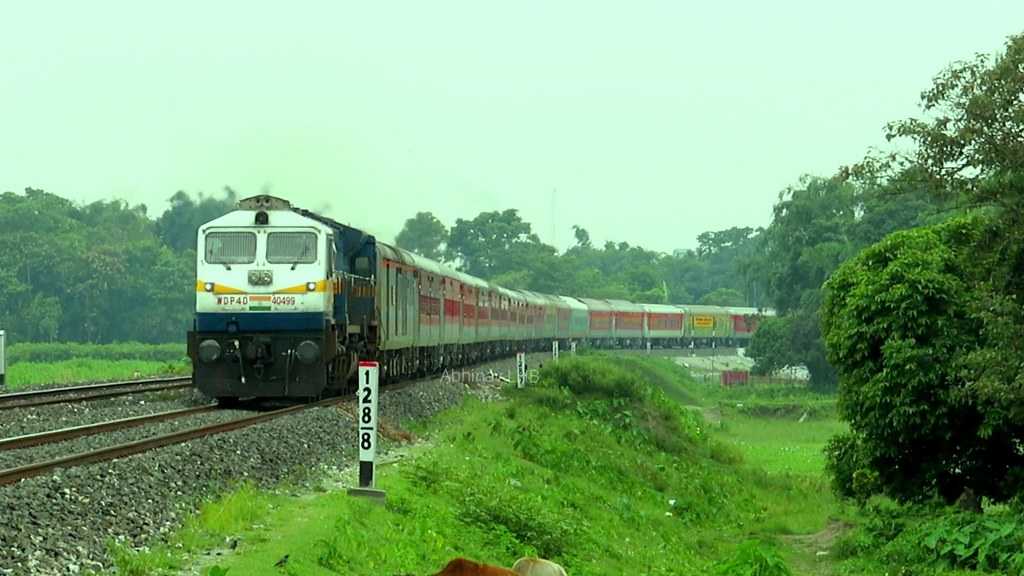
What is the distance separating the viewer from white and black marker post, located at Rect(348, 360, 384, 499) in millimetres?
14414

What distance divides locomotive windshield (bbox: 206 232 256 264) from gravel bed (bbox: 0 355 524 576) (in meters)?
4.64

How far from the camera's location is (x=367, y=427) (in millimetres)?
14656

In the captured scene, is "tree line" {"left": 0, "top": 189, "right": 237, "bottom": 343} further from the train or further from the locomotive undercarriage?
the locomotive undercarriage

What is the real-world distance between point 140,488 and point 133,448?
302 cm

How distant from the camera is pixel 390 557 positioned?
38.1 feet

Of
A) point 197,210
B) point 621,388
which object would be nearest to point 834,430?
point 621,388

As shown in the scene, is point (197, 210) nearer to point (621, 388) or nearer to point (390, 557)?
point (621, 388)

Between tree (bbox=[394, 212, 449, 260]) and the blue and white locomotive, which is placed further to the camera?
tree (bbox=[394, 212, 449, 260])

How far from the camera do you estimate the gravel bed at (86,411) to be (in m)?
20.0

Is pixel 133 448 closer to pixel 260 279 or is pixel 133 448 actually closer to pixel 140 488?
pixel 140 488

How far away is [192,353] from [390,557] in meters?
13.0

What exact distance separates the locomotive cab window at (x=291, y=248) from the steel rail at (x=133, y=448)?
317cm

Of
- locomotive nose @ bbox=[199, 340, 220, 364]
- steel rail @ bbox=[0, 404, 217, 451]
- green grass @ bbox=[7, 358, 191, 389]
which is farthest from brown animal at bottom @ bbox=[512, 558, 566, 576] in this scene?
green grass @ bbox=[7, 358, 191, 389]

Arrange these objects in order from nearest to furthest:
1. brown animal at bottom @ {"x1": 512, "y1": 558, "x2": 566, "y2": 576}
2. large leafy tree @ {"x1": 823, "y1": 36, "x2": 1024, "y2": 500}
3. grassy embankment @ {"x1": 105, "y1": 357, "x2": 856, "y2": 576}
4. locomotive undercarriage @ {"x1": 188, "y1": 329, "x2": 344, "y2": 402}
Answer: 1. brown animal at bottom @ {"x1": 512, "y1": 558, "x2": 566, "y2": 576}
2. grassy embankment @ {"x1": 105, "y1": 357, "x2": 856, "y2": 576}
3. large leafy tree @ {"x1": 823, "y1": 36, "x2": 1024, "y2": 500}
4. locomotive undercarriage @ {"x1": 188, "y1": 329, "x2": 344, "y2": 402}
